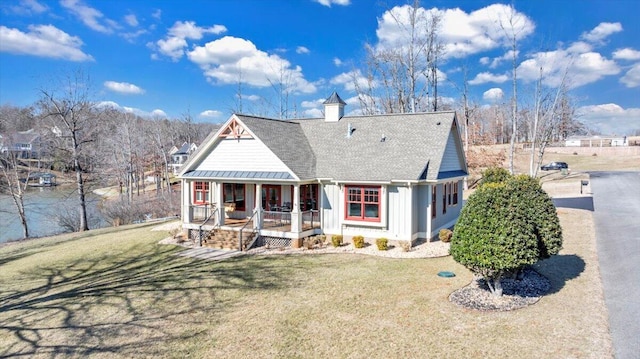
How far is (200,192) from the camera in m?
21.5

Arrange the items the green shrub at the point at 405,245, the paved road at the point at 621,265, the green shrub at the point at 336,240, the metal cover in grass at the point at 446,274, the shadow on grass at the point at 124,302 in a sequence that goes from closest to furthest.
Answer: the paved road at the point at 621,265 → the shadow on grass at the point at 124,302 → the metal cover in grass at the point at 446,274 → the green shrub at the point at 405,245 → the green shrub at the point at 336,240

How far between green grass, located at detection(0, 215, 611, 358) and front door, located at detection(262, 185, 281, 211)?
4041 millimetres

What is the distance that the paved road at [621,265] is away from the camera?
24.7 ft

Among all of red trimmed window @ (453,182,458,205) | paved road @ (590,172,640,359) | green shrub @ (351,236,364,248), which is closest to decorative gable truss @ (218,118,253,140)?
green shrub @ (351,236,364,248)

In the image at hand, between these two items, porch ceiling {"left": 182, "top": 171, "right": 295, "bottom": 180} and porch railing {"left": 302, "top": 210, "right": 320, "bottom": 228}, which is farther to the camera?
porch railing {"left": 302, "top": 210, "right": 320, "bottom": 228}

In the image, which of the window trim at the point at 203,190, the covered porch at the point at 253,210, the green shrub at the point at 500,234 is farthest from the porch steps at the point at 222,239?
the green shrub at the point at 500,234

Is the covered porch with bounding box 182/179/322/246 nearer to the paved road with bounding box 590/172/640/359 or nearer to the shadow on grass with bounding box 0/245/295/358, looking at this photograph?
the shadow on grass with bounding box 0/245/295/358

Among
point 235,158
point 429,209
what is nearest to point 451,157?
point 429,209

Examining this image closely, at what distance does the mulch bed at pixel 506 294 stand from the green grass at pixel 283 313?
0.32 metres

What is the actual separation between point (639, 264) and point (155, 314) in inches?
563

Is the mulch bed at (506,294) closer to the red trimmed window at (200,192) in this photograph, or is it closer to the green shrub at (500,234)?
the green shrub at (500,234)

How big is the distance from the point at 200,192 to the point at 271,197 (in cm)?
479

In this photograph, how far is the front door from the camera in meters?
19.2

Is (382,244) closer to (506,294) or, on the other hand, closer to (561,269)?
(506,294)
